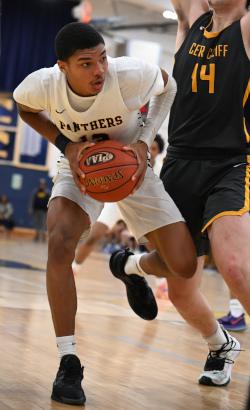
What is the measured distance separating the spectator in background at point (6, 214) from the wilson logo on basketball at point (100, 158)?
18.5 meters

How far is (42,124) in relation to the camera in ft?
12.6

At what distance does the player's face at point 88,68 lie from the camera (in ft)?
11.3

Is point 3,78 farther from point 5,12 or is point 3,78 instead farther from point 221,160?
point 221,160

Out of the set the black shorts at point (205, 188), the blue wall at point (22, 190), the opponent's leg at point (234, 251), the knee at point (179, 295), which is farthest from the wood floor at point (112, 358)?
the blue wall at point (22, 190)

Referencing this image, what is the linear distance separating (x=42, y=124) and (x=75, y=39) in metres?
0.57

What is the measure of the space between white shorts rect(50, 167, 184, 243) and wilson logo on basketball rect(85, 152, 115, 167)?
236mm

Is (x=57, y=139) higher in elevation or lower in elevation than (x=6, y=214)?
higher

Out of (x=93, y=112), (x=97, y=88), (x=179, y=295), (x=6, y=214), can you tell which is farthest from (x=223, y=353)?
(x=6, y=214)

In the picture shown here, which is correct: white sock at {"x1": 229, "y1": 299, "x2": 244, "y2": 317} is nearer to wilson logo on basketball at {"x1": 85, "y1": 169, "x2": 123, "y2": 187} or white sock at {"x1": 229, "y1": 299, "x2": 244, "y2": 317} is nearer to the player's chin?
wilson logo on basketball at {"x1": 85, "y1": 169, "x2": 123, "y2": 187}

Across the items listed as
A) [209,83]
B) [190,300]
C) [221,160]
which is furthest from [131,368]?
[209,83]

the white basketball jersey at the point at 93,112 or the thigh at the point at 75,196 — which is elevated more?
the white basketball jersey at the point at 93,112

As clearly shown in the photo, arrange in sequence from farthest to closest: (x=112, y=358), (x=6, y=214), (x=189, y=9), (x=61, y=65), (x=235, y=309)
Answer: (x=6, y=214), (x=235, y=309), (x=112, y=358), (x=189, y=9), (x=61, y=65)

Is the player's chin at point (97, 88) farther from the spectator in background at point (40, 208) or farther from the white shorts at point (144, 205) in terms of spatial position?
the spectator in background at point (40, 208)

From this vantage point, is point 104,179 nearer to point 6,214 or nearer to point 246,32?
point 246,32
